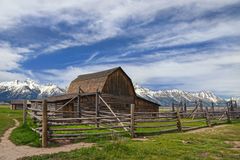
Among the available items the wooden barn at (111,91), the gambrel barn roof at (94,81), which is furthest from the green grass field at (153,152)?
the gambrel barn roof at (94,81)

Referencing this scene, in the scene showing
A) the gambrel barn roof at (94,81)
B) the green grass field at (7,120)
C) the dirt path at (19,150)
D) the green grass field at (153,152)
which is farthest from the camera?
the gambrel barn roof at (94,81)

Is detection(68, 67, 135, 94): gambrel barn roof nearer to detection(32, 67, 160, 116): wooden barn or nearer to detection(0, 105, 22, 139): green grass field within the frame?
detection(32, 67, 160, 116): wooden barn

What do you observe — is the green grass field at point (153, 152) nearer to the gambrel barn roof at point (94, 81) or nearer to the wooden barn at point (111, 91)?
Result: the wooden barn at point (111, 91)

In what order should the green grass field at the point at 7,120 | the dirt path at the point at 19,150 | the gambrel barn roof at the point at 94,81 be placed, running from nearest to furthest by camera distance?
1. the dirt path at the point at 19,150
2. the green grass field at the point at 7,120
3. the gambrel barn roof at the point at 94,81

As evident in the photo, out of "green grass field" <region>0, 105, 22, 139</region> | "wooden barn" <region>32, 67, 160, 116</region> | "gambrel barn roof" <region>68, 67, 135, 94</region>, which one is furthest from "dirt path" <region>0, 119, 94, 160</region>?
"gambrel barn roof" <region>68, 67, 135, 94</region>

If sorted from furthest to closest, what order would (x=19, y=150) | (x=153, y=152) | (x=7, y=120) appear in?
1. (x=7, y=120)
2. (x=19, y=150)
3. (x=153, y=152)

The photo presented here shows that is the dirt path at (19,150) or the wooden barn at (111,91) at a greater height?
the wooden barn at (111,91)

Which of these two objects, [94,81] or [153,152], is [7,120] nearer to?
[94,81]

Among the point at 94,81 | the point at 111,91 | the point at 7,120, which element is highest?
the point at 94,81

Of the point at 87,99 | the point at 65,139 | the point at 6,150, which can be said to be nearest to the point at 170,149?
the point at 65,139

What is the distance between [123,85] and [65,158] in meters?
32.3

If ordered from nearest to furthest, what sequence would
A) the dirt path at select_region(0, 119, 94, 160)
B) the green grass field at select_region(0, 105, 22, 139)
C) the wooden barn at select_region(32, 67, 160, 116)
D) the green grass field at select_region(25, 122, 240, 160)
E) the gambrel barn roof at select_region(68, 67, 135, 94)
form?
the green grass field at select_region(25, 122, 240, 160)
the dirt path at select_region(0, 119, 94, 160)
the green grass field at select_region(0, 105, 22, 139)
the wooden barn at select_region(32, 67, 160, 116)
the gambrel barn roof at select_region(68, 67, 135, 94)

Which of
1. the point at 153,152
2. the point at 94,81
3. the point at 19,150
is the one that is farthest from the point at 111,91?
the point at 153,152

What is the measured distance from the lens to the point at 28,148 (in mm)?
13992
